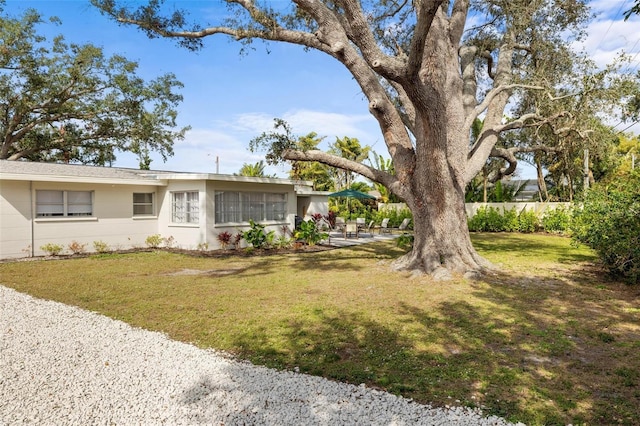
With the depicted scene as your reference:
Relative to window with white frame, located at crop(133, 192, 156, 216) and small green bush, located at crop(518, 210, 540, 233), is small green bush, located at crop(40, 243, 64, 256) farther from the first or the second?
small green bush, located at crop(518, 210, 540, 233)

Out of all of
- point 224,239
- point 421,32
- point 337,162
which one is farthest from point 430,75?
point 224,239

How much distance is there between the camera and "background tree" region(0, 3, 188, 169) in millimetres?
20297

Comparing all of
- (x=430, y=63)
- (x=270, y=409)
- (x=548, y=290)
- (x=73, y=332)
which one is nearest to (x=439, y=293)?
(x=548, y=290)

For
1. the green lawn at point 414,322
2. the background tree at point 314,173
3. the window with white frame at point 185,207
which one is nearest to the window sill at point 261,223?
the window with white frame at point 185,207

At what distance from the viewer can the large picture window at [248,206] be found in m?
15.7

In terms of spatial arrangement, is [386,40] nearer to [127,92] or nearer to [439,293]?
[439,293]

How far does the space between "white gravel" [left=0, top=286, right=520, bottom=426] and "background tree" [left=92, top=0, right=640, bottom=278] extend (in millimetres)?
6041

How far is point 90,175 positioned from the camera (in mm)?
14938

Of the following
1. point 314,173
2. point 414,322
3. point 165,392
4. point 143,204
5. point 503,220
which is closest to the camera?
point 165,392

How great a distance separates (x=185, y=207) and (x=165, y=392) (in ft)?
42.2

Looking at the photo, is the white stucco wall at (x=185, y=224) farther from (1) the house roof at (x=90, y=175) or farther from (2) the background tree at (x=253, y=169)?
(2) the background tree at (x=253, y=169)

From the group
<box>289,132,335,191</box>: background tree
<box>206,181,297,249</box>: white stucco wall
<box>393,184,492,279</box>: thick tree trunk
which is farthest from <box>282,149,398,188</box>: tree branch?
<box>289,132,335,191</box>: background tree

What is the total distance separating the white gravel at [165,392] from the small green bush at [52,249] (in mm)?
9577

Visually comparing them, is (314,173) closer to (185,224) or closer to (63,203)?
(185,224)
